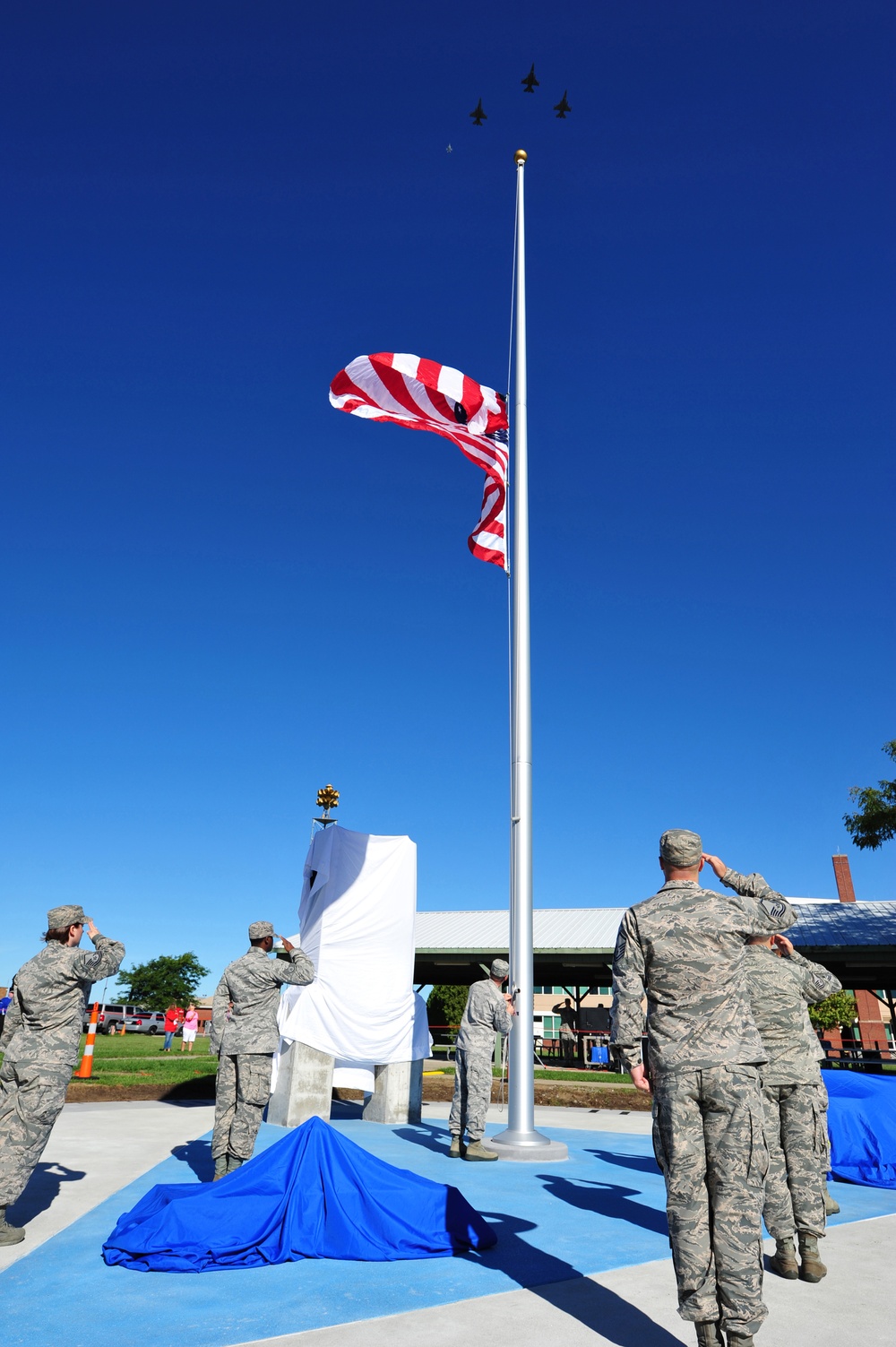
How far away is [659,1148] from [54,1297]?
290 centimetres

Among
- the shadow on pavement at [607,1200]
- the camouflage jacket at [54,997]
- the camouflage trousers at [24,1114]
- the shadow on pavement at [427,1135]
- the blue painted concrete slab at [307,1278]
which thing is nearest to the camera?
the blue painted concrete slab at [307,1278]

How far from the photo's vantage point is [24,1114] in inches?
197

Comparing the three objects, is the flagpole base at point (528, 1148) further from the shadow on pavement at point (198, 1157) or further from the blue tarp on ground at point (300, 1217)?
the blue tarp on ground at point (300, 1217)

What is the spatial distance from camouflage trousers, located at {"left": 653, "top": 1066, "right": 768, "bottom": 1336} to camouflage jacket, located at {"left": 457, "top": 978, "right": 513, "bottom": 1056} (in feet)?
16.8

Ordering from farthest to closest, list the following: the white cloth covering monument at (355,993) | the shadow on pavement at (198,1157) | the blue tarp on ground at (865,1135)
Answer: the white cloth covering monument at (355,993) → the blue tarp on ground at (865,1135) → the shadow on pavement at (198,1157)

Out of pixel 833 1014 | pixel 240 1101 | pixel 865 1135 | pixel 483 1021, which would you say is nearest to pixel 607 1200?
pixel 483 1021

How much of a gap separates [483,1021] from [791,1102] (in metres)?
4.05

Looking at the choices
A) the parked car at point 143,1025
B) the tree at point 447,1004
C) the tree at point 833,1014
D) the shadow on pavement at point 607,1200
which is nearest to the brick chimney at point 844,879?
the tree at point 833,1014

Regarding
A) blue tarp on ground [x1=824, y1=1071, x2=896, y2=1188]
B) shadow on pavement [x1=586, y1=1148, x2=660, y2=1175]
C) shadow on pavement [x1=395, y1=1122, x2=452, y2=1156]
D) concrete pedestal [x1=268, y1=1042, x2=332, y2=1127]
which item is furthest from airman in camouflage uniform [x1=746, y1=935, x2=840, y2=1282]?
concrete pedestal [x1=268, y1=1042, x2=332, y2=1127]

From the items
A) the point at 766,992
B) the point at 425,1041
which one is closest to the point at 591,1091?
the point at 425,1041

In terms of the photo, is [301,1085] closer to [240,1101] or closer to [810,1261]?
[240,1101]

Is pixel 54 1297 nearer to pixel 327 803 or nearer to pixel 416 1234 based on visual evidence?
pixel 416 1234

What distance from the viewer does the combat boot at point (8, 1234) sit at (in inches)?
188

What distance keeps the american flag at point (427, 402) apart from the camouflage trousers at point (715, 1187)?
331 inches
